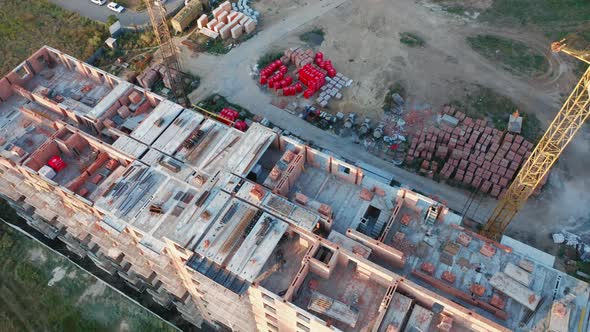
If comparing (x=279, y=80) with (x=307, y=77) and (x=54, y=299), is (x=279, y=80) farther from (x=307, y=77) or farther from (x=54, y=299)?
(x=54, y=299)

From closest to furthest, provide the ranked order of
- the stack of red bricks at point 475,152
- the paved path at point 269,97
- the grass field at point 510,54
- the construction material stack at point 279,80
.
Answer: the stack of red bricks at point 475,152 → the paved path at point 269,97 → the construction material stack at point 279,80 → the grass field at point 510,54

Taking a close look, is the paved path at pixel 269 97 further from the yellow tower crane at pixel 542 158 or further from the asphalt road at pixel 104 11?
the asphalt road at pixel 104 11

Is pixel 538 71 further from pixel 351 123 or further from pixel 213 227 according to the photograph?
pixel 213 227

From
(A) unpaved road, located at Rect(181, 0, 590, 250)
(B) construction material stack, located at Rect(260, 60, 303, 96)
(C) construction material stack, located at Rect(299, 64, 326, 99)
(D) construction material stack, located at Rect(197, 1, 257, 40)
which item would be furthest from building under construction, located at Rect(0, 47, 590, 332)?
(D) construction material stack, located at Rect(197, 1, 257, 40)

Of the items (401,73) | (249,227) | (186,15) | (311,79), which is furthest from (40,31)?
(249,227)

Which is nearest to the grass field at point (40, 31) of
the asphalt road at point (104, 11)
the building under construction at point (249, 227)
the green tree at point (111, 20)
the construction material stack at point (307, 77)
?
the asphalt road at point (104, 11)

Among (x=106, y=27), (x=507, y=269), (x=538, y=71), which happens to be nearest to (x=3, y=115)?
(x=106, y=27)
